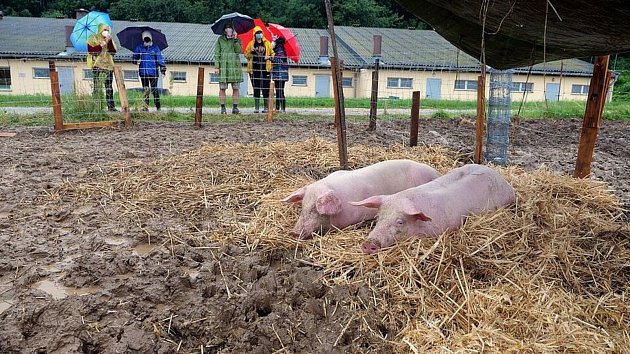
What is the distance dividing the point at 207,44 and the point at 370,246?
29637 millimetres

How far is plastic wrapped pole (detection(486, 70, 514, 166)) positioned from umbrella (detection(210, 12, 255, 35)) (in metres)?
6.42

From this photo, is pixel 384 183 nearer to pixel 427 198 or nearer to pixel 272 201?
pixel 427 198

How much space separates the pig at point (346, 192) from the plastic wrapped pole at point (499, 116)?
2.00 meters

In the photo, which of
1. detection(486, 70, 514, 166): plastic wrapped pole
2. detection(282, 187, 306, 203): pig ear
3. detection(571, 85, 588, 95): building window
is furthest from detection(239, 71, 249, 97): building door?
detection(282, 187, 306, 203): pig ear

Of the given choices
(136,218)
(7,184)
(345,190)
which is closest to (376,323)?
(345,190)

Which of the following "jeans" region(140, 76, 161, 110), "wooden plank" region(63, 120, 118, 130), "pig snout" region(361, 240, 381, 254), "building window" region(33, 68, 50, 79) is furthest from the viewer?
"building window" region(33, 68, 50, 79)

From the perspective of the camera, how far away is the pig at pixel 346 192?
3592mm

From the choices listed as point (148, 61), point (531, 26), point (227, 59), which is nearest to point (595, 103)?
point (531, 26)

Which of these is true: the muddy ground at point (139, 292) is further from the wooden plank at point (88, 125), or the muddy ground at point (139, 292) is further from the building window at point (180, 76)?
the building window at point (180, 76)

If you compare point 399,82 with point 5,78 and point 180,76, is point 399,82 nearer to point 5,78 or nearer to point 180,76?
point 180,76

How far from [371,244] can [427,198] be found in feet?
1.78

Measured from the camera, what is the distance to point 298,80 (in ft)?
93.1

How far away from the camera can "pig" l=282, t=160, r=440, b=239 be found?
359 cm

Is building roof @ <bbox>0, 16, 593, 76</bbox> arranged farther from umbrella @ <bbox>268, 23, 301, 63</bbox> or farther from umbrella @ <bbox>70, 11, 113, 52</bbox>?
umbrella @ <bbox>70, 11, 113, 52</bbox>
